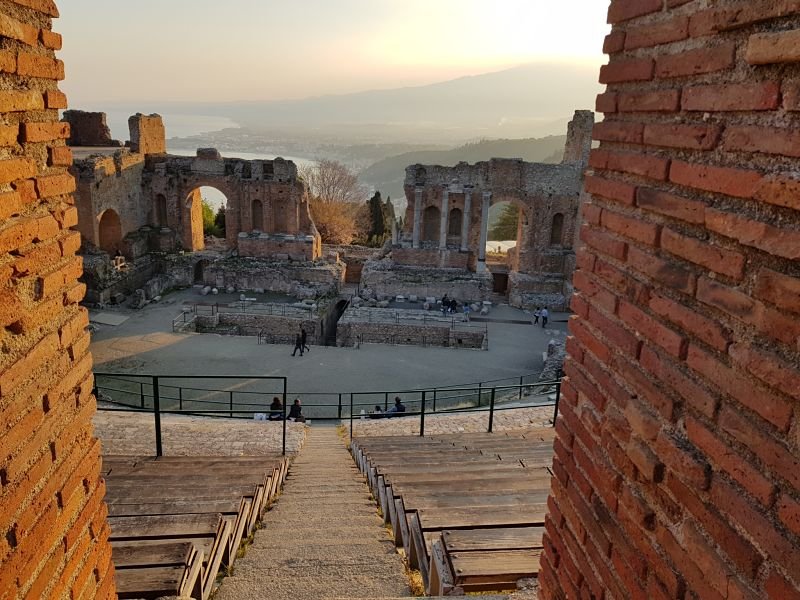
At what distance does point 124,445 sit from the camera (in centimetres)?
983

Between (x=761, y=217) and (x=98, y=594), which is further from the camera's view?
(x=98, y=594)

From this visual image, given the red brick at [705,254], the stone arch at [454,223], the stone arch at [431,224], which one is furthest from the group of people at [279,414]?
the stone arch at [454,223]

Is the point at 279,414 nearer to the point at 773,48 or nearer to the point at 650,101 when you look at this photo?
the point at 650,101

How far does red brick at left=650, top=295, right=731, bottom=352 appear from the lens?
2006 millimetres

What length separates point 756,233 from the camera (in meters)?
1.83

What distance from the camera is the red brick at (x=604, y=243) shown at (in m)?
2.62

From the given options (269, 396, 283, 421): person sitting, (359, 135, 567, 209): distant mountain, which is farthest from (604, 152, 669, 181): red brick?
(359, 135, 567, 209): distant mountain

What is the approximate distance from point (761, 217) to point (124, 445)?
33.6ft

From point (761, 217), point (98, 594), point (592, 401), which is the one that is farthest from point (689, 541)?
point (98, 594)

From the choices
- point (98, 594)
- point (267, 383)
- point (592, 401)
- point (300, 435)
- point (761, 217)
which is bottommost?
point (267, 383)

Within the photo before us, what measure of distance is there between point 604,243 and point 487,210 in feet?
77.0

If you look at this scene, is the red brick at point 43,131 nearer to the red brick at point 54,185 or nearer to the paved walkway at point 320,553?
the red brick at point 54,185

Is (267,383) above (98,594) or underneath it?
underneath

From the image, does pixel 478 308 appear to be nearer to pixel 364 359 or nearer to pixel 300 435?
pixel 364 359
